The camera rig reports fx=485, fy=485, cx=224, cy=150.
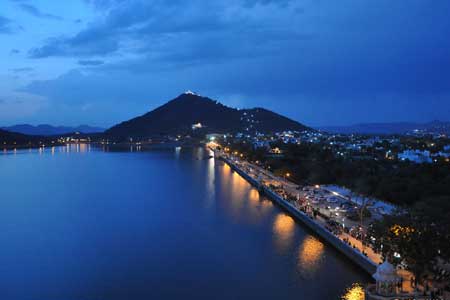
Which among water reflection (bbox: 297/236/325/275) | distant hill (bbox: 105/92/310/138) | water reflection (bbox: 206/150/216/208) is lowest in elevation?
water reflection (bbox: 297/236/325/275)

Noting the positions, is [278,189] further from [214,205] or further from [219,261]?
[219,261]

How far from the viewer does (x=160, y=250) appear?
11.5 meters

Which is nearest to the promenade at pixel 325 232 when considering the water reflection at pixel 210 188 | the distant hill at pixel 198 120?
the water reflection at pixel 210 188

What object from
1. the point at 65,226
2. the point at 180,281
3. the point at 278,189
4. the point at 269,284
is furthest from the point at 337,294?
the point at 278,189

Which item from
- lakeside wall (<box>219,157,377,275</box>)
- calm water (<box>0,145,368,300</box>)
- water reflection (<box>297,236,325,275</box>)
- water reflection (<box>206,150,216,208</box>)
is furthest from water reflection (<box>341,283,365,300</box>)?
water reflection (<box>206,150,216,208</box>)

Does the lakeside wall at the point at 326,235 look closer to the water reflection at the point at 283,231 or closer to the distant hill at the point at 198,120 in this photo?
the water reflection at the point at 283,231

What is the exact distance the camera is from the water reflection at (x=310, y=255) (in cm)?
982

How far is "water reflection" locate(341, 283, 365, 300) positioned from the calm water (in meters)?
0.14

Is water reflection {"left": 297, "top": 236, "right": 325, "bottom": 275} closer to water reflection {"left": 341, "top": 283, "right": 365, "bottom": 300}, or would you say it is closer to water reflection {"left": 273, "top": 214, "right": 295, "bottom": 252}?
water reflection {"left": 273, "top": 214, "right": 295, "bottom": 252}

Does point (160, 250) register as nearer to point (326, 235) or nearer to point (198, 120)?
point (326, 235)

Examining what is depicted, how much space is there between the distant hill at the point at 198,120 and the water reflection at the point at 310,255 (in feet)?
268

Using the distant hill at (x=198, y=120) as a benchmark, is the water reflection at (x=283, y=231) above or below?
below

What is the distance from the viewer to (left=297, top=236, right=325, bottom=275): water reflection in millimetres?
9820

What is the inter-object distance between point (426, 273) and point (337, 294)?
1.62 meters
